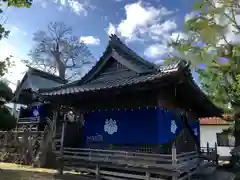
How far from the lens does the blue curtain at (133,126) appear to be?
8.72m

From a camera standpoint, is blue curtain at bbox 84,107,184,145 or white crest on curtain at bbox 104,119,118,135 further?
white crest on curtain at bbox 104,119,118,135

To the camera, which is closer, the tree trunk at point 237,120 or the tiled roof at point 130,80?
the tiled roof at point 130,80

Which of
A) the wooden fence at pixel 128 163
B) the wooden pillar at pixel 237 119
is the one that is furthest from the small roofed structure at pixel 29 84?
the wooden pillar at pixel 237 119

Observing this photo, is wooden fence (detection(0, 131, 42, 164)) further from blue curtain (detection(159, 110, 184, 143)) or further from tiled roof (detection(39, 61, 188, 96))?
blue curtain (detection(159, 110, 184, 143))

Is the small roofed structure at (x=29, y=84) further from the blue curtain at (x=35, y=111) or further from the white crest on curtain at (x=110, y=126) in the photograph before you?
the white crest on curtain at (x=110, y=126)

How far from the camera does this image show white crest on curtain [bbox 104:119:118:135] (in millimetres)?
9618

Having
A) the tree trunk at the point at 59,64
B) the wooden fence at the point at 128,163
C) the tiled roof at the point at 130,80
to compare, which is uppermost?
the tree trunk at the point at 59,64

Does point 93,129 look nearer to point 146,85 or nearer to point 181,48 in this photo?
point 146,85

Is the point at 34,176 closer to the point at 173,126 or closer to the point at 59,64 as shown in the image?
the point at 173,126

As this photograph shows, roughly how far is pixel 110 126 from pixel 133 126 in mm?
1146

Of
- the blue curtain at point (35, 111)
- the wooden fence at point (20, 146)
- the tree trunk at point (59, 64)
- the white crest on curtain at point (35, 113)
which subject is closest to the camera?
the wooden fence at point (20, 146)

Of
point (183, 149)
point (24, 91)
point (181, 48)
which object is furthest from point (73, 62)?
point (183, 149)

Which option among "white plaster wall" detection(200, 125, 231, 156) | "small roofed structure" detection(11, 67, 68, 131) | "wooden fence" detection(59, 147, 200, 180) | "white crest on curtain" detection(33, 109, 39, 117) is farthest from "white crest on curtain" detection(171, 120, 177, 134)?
"white plaster wall" detection(200, 125, 231, 156)

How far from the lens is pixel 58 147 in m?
10.9
